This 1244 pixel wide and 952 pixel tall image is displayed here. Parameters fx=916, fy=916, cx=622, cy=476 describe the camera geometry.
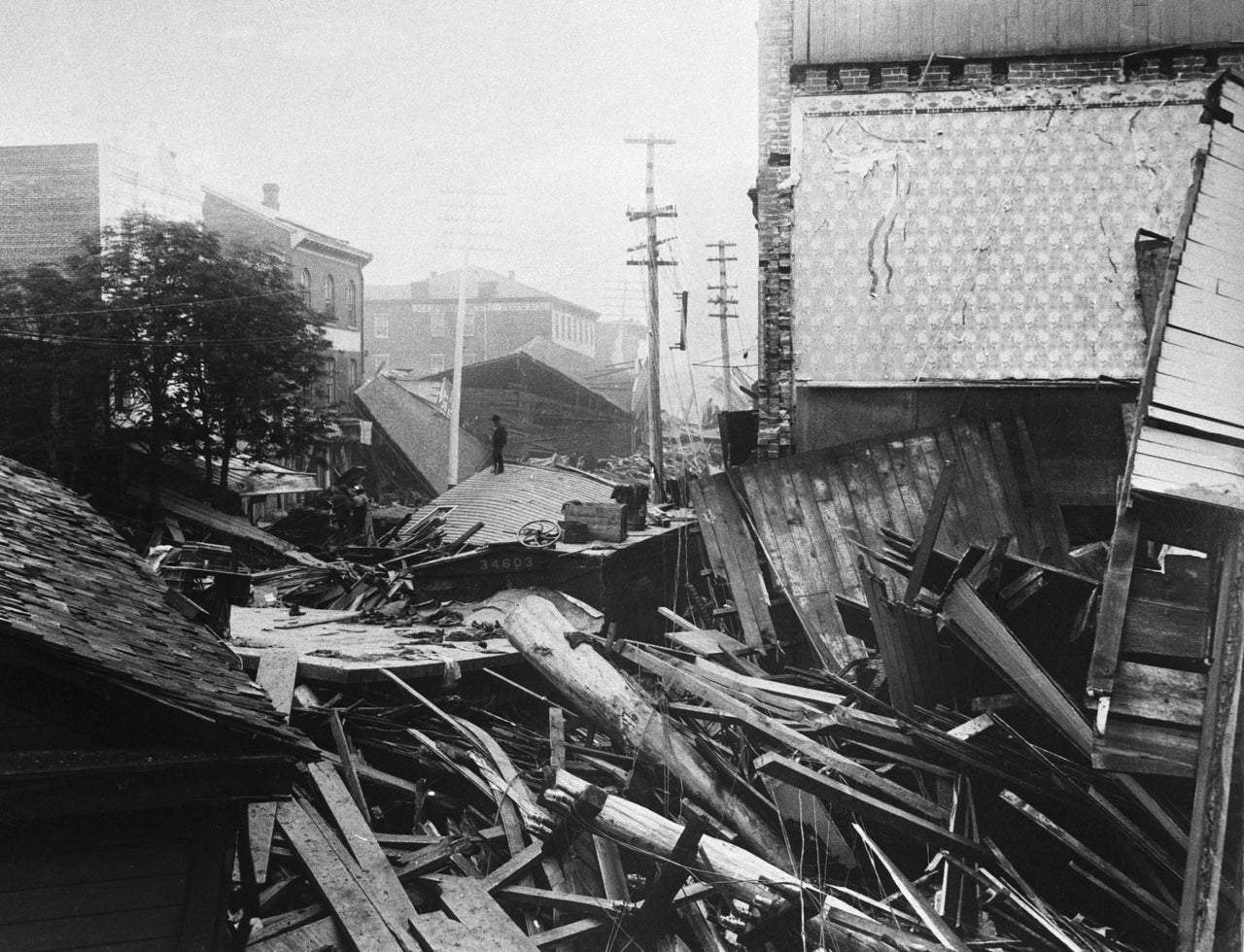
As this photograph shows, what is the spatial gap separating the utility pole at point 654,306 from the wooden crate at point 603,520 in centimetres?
1088

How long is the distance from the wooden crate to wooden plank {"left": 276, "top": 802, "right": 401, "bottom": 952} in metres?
7.64

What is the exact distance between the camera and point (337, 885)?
5582 mm

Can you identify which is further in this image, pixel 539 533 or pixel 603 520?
pixel 539 533

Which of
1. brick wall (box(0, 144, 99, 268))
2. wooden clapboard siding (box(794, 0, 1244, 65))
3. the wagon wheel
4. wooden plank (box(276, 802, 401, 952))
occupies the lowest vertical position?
wooden plank (box(276, 802, 401, 952))

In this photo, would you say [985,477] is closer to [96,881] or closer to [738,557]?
[738,557]

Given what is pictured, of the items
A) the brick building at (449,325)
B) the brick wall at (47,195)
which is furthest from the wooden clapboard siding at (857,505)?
the brick building at (449,325)

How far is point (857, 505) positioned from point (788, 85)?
530cm

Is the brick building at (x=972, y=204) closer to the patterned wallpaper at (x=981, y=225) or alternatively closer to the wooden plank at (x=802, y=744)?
the patterned wallpaper at (x=981, y=225)

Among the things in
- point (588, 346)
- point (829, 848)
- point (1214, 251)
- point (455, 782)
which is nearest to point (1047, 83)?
point (1214, 251)

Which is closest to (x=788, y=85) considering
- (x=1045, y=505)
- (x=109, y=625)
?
(x=1045, y=505)

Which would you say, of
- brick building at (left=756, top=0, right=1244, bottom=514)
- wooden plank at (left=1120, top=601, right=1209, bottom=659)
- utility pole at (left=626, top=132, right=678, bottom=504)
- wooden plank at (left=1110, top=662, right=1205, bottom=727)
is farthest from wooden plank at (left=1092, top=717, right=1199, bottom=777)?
utility pole at (left=626, top=132, right=678, bottom=504)

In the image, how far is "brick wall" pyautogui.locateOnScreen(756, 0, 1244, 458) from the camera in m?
10.7

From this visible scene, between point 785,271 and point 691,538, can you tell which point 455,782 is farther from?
point 691,538

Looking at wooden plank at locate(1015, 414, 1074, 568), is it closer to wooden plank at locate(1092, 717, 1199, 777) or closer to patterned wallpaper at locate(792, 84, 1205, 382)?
patterned wallpaper at locate(792, 84, 1205, 382)
